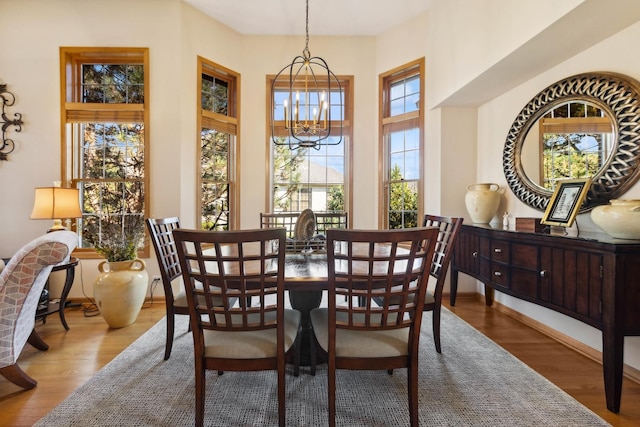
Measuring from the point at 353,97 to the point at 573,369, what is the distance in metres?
3.69

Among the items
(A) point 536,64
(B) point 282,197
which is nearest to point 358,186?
(B) point 282,197

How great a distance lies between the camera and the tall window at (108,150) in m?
3.64

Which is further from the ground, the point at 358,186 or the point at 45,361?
the point at 358,186

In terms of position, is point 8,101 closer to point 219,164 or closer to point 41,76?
point 41,76

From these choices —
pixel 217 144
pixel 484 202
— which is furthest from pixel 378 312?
pixel 217 144

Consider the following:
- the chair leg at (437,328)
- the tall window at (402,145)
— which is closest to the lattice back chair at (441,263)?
the chair leg at (437,328)

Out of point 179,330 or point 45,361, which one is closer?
point 45,361

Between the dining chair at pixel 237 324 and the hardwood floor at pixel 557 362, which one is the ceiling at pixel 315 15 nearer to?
the dining chair at pixel 237 324

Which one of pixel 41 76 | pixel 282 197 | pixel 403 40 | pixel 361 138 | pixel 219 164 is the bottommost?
pixel 282 197

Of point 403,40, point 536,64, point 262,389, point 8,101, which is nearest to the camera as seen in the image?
point 262,389

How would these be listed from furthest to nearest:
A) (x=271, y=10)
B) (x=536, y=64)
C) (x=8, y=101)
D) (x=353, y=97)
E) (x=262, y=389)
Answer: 1. (x=353, y=97)
2. (x=271, y=10)
3. (x=8, y=101)
4. (x=536, y=64)
5. (x=262, y=389)

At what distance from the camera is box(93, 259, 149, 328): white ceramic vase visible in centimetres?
278

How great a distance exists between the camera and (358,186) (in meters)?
4.36

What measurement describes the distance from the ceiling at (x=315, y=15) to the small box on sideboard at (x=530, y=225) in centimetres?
280
